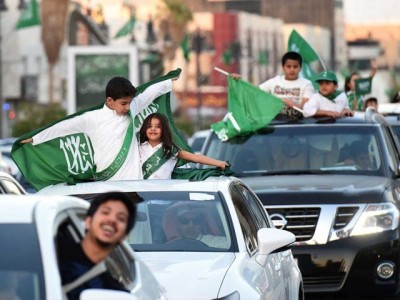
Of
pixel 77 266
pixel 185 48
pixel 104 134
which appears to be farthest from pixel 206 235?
pixel 185 48

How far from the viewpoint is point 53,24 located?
75.1 m

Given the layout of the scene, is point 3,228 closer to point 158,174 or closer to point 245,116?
point 158,174

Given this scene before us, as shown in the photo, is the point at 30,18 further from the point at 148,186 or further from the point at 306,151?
the point at 148,186

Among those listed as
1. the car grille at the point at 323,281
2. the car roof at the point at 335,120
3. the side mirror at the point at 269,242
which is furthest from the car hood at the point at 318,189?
the side mirror at the point at 269,242

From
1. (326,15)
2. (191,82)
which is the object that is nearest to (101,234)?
(191,82)

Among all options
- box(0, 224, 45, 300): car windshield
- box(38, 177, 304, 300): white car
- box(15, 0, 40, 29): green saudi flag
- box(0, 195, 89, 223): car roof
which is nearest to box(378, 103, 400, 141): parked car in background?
box(38, 177, 304, 300): white car

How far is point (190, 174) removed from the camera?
459 inches

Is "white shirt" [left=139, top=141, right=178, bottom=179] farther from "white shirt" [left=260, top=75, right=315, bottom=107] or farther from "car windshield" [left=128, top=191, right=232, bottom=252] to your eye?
"white shirt" [left=260, top=75, right=315, bottom=107]

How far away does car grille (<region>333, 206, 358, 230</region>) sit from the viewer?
13.6 m

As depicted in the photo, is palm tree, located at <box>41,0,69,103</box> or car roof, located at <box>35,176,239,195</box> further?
palm tree, located at <box>41,0,69,103</box>

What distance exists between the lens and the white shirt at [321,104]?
Answer: 52.5 ft

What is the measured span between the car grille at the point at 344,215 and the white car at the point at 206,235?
10.2 ft

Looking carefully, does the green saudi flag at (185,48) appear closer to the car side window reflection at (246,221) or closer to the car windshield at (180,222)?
the car side window reflection at (246,221)

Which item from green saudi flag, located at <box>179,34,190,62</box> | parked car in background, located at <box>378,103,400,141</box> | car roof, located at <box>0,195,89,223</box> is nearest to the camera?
car roof, located at <box>0,195,89,223</box>
